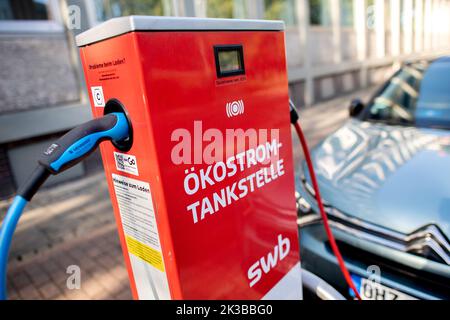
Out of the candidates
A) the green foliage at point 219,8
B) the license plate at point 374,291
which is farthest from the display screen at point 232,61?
the green foliage at point 219,8

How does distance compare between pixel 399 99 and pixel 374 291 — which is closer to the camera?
pixel 374 291

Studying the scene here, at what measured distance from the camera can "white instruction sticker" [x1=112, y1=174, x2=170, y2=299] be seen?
1.11 metres

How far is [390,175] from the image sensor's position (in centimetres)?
188

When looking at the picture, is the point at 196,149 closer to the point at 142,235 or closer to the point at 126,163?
the point at 126,163

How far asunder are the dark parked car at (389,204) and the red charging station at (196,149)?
52 centimetres

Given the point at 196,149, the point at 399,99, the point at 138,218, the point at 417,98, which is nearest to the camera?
the point at 196,149

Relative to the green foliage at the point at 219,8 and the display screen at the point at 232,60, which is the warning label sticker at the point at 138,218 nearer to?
the display screen at the point at 232,60

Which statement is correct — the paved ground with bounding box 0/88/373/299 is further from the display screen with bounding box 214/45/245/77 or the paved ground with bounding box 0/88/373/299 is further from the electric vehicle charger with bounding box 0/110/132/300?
the display screen with bounding box 214/45/245/77

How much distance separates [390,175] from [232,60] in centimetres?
122

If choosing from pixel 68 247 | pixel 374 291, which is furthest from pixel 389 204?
pixel 68 247
